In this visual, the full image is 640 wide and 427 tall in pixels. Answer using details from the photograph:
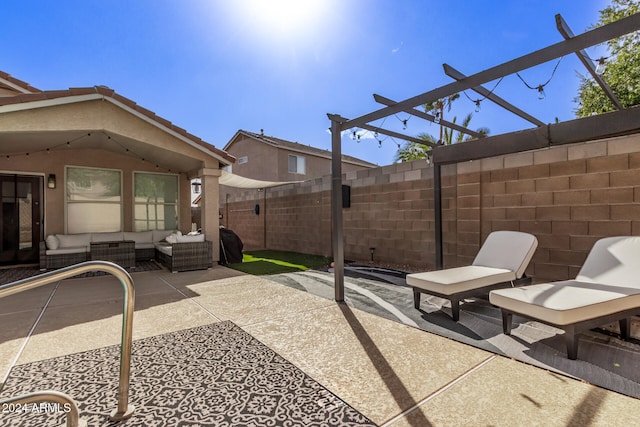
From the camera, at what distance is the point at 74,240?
939 cm

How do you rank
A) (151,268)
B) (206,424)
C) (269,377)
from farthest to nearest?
(151,268)
(269,377)
(206,424)

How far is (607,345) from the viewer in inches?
145

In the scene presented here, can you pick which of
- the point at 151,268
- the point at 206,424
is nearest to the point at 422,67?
the point at 206,424

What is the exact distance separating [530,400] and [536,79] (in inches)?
163

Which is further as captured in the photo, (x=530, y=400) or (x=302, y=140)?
(x=302, y=140)

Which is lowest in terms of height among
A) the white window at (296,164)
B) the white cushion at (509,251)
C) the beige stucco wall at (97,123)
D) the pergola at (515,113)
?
the white cushion at (509,251)

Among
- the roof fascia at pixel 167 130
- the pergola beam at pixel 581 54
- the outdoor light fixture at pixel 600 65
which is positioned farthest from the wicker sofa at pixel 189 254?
the outdoor light fixture at pixel 600 65

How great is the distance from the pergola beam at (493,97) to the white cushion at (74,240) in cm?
1017

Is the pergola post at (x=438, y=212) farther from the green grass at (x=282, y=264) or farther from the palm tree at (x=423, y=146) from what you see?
the palm tree at (x=423, y=146)

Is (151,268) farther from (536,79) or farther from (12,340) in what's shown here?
(536,79)

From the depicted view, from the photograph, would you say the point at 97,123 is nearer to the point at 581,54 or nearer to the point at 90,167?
the point at 90,167

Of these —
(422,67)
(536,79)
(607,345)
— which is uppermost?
(422,67)

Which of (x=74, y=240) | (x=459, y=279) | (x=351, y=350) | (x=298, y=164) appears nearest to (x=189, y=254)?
(x=74, y=240)

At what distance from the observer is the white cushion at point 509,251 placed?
211 inches
